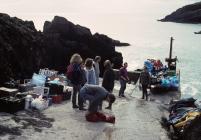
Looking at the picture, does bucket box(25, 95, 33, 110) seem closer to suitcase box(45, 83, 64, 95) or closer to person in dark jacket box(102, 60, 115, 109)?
suitcase box(45, 83, 64, 95)

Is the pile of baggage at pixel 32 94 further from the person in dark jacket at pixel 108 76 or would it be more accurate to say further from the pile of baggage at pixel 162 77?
the pile of baggage at pixel 162 77

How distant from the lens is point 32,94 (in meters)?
16.3

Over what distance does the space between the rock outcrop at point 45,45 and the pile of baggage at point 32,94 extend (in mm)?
2201

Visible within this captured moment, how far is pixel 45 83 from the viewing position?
17906 mm

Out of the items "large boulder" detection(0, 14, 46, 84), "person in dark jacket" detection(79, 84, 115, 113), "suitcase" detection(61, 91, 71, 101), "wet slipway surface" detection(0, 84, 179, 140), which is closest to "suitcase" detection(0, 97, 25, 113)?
"wet slipway surface" detection(0, 84, 179, 140)

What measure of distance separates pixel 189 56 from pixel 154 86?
6512cm

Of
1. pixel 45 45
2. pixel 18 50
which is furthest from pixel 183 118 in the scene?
pixel 45 45

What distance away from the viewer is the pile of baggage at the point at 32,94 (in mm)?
14656

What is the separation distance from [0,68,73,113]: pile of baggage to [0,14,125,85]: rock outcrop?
86.6 inches

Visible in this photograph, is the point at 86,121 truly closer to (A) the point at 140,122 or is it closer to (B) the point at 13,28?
(A) the point at 140,122

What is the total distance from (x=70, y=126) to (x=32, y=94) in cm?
276

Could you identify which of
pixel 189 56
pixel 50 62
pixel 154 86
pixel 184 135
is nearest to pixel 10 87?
pixel 184 135

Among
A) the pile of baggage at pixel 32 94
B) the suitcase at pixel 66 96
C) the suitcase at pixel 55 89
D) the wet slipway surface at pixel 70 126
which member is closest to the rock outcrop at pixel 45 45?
the pile of baggage at pixel 32 94

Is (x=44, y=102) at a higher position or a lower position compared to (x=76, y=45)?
lower
